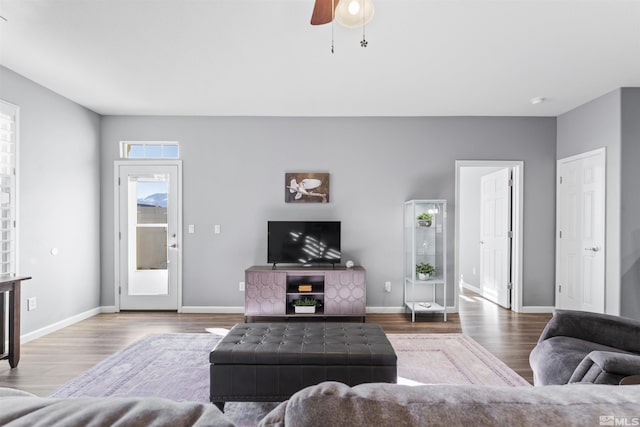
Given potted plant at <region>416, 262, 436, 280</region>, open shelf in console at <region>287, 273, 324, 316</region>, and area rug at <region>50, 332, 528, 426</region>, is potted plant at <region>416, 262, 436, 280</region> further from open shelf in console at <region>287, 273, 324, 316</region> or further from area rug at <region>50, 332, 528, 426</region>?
open shelf in console at <region>287, 273, 324, 316</region>

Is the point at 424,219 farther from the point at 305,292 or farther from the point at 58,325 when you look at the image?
the point at 58,325

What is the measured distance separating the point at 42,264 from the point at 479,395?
4.53m

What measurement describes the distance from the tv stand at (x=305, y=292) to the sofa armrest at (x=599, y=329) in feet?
7.54

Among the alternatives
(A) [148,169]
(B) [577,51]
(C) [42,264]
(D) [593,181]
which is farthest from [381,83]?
(C) [42,264]

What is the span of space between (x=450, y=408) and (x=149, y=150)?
5103 millimetres

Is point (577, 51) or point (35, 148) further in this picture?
point (35, 148)

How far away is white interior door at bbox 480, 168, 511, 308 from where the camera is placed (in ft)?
16.3

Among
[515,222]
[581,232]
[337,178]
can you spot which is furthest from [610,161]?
[337,178]

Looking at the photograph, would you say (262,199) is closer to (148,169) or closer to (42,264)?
(148,169)

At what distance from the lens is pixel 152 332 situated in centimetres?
387

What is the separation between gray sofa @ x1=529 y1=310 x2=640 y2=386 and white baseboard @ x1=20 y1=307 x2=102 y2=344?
14.8 feet

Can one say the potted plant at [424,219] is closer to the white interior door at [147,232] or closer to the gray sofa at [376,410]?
the white interior door at [147,232]

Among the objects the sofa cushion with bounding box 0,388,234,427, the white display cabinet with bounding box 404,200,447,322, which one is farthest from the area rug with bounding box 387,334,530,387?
the sofa cushion with bounding box 0,388,234,427

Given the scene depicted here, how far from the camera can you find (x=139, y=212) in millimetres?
4781
